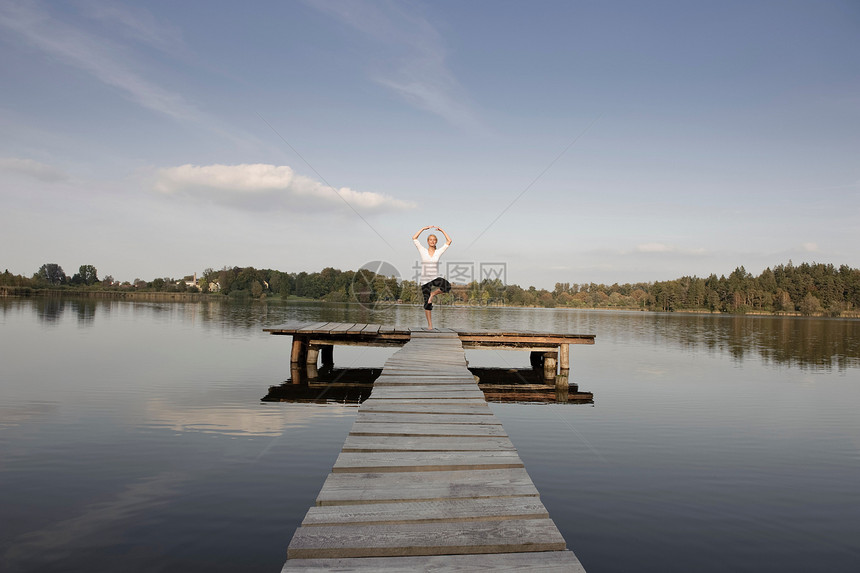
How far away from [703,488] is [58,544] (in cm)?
703

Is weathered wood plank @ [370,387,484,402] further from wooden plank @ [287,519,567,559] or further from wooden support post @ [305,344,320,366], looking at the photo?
wooden support post @ [305,344,320,366]

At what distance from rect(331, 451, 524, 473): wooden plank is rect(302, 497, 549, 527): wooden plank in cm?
63

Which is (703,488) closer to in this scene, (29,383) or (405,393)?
(405,393)

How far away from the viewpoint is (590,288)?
161500mm

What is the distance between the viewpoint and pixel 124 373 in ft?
46.0

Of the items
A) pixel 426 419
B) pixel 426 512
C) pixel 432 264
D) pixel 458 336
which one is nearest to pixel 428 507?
pixel 426 512

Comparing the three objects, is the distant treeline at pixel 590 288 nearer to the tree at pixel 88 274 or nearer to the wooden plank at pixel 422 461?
the tree at pixel 88 274

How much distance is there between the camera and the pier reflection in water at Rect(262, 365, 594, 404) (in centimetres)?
1173

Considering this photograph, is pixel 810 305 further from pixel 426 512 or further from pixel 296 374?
pixel 426 512

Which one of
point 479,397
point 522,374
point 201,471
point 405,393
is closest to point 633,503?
point 479,397

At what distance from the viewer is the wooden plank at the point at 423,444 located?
431 centimetres

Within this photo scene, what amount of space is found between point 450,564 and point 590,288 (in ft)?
550

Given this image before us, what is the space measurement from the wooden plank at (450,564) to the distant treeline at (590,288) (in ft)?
240

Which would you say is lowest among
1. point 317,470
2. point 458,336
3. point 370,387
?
point 370,387
